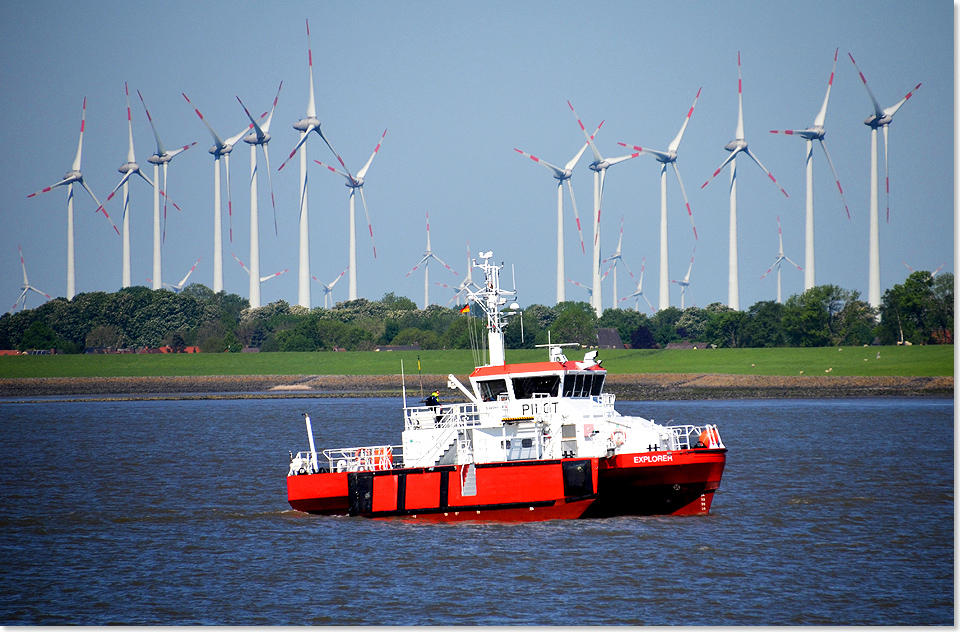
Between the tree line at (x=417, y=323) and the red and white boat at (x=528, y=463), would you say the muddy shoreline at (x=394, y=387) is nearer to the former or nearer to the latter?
the tree line at (x=417, y=323)

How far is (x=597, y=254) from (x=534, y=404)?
10786 cm

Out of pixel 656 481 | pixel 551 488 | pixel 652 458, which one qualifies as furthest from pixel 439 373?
pixel 652 458

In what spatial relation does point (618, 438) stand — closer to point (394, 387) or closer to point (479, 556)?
point (479, 556)

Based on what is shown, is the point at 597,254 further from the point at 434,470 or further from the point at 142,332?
the point at 434,470

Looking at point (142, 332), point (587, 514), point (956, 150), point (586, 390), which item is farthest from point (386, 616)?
point (142, 332)

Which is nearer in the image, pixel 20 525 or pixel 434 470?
pixel 434 470

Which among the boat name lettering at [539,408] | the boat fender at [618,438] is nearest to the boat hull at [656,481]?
the boat fender at [618,438]

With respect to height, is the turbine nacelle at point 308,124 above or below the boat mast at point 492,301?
above

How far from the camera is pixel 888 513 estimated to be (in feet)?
92.0

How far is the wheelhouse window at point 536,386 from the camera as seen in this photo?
2630cm

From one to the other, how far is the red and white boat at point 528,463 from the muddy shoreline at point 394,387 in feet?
176

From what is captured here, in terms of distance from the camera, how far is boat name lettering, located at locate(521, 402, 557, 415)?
26.1 meters

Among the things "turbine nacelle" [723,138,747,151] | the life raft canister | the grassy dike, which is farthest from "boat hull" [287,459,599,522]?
"turbine nacelle" [723,138,747,151]

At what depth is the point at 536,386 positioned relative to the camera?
86.8 ft
